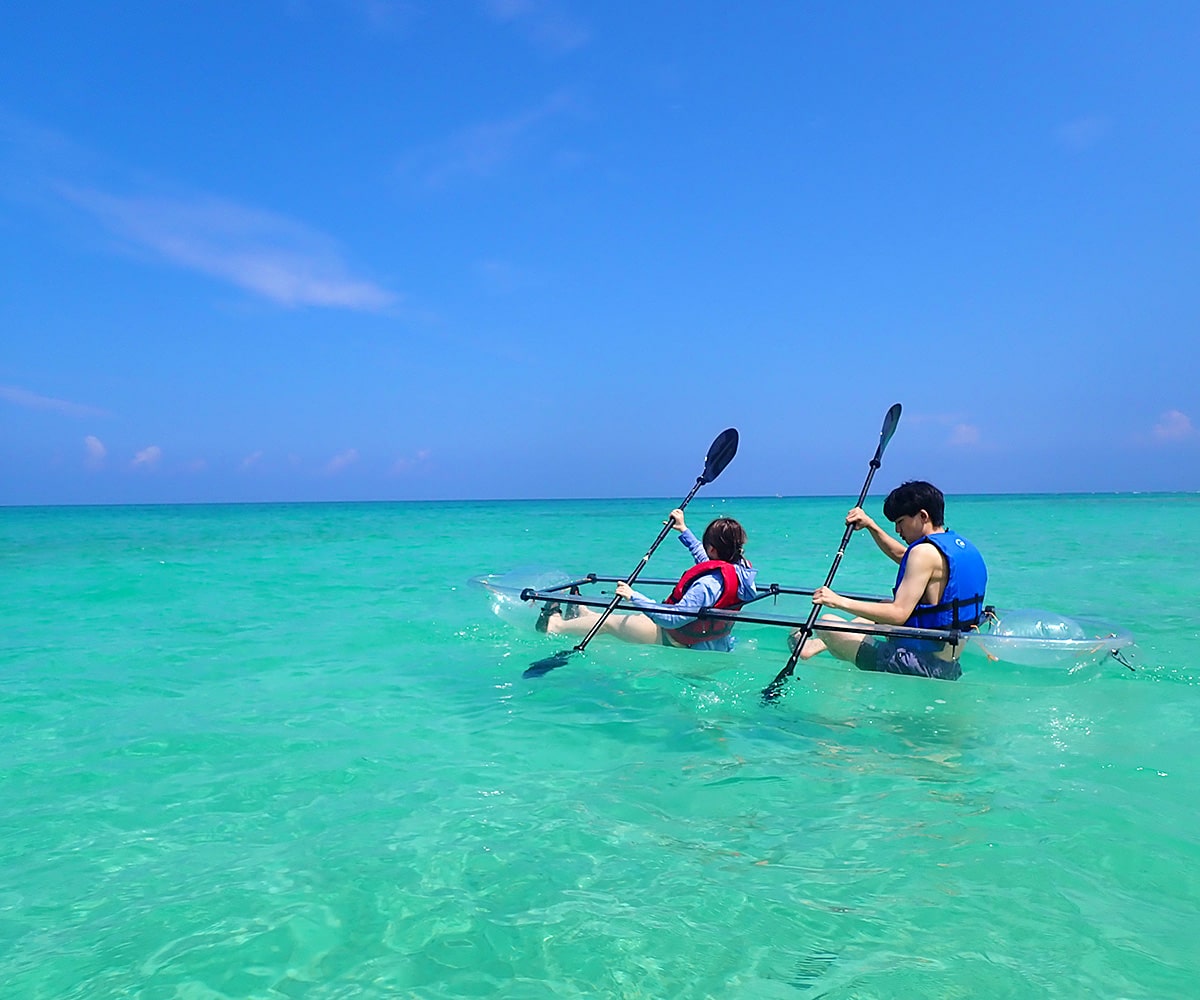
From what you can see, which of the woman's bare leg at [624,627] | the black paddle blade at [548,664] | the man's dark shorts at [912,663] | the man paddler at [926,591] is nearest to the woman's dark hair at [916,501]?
the man paddler at [926,591]

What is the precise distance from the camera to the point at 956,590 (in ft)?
22.2

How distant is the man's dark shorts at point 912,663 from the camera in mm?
7105

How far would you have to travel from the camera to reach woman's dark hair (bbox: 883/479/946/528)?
6.85 m

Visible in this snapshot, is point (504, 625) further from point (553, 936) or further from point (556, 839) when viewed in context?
point (553, 936)

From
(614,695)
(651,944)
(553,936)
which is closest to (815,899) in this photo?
(651,944)

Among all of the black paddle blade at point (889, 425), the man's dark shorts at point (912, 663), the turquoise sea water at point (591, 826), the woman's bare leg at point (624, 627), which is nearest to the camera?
the turquoise sea water at point (591, 826)

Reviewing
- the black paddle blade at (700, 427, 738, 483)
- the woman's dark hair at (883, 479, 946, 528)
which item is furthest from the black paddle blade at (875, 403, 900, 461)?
the woman's dark hair at (883, 479, 946, 528)

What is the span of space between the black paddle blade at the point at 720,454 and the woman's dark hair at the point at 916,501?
425cm

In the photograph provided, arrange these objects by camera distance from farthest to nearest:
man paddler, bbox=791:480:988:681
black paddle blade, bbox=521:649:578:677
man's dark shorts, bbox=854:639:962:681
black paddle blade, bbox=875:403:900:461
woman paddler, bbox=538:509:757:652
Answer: black paddle blade, bbox=875:403:900:461
black paddle blade, bbox=521:649:578:677
woman paddler, bbox=538:509:757:652
man's dark shorts, bbox=854:639:962:681
man paddler, bbox=791:480:988:681

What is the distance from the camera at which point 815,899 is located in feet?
12.2

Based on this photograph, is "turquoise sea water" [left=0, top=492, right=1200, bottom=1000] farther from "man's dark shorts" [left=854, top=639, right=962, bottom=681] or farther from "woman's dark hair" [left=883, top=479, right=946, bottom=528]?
"woman's dark hair" [left=883, top=479, right=946, bottom=528]

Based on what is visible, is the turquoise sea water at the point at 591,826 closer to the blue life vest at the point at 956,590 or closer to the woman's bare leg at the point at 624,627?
the woman's bare leg at the point at 624,627

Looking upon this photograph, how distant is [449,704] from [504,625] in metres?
3.80

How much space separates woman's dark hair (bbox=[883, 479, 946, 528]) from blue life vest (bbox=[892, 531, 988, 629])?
0.61 feet
